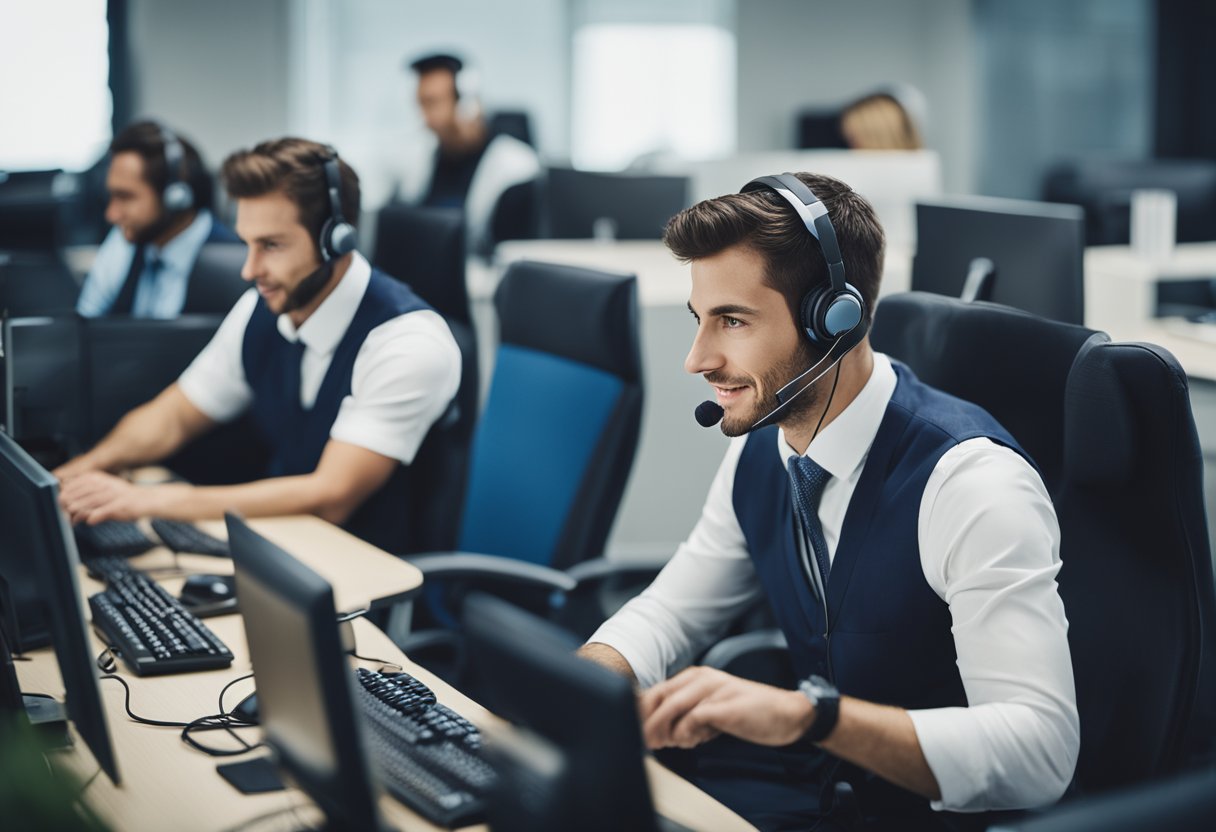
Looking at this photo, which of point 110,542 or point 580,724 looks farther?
point 110,542

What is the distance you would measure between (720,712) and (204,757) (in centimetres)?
52

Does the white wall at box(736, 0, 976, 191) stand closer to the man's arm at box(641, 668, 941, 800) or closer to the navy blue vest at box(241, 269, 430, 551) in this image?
the navy blue vest at box(241, 269, 430, 551)

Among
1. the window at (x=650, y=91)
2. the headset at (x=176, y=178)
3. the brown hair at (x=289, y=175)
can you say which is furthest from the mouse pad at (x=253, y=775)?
the window at (x=650, y=91)

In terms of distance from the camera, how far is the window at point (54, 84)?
17.7 feet

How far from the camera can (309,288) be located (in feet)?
7.11

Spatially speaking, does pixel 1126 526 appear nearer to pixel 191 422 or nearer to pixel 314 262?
pixel 314 262

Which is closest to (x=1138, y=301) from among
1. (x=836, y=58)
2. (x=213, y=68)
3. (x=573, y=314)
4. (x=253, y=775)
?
(x=573, y=314)

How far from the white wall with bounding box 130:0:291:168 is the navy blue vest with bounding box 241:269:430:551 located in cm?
377

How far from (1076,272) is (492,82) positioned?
5001 mm

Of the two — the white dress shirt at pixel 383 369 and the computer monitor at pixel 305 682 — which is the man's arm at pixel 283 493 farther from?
the computer monitor at pixel 305 682

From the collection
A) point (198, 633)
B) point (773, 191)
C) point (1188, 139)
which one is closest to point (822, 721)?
point (773, 191)

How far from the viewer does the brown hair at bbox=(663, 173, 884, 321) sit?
1.40m

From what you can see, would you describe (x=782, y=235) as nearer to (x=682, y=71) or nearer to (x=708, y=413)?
(x=708, y=413)

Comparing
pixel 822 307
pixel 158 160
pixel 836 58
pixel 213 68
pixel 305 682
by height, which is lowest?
pixel 305 682
